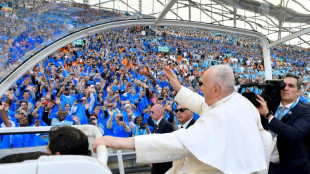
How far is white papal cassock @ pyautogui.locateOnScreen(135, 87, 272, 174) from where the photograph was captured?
4.96 feet

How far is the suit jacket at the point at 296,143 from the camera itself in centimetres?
232

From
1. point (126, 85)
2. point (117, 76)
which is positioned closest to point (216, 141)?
point (126, 85)

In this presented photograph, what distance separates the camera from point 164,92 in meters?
11.1

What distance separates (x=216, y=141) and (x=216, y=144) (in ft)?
0.05

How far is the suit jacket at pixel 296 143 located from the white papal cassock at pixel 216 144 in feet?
2.37

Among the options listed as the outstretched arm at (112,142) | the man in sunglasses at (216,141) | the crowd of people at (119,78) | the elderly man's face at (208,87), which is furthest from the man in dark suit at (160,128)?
the outstretched arm at (112,142)

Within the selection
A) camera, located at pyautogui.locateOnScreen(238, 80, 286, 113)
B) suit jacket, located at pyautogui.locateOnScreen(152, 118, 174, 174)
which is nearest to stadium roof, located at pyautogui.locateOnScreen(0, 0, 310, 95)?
suit jacket, located at pyautogui.locateOnScreen(152, 118, 174, 174)

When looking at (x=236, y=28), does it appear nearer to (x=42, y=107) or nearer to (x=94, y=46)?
(x=42, y=107)

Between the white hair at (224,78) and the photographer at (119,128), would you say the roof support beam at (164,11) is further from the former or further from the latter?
the white hair at (224,78)

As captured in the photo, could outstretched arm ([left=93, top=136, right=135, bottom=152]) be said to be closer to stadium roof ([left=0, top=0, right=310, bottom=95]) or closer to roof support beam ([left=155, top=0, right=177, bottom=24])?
stadium roof ([left=0, top=0, right=310, bottom=95])

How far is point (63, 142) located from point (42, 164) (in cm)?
75

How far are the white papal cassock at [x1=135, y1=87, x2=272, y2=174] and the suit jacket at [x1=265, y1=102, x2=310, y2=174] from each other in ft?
2.37

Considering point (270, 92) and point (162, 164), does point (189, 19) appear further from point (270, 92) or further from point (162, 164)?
point (270, 92)

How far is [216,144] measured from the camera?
5.12ft
